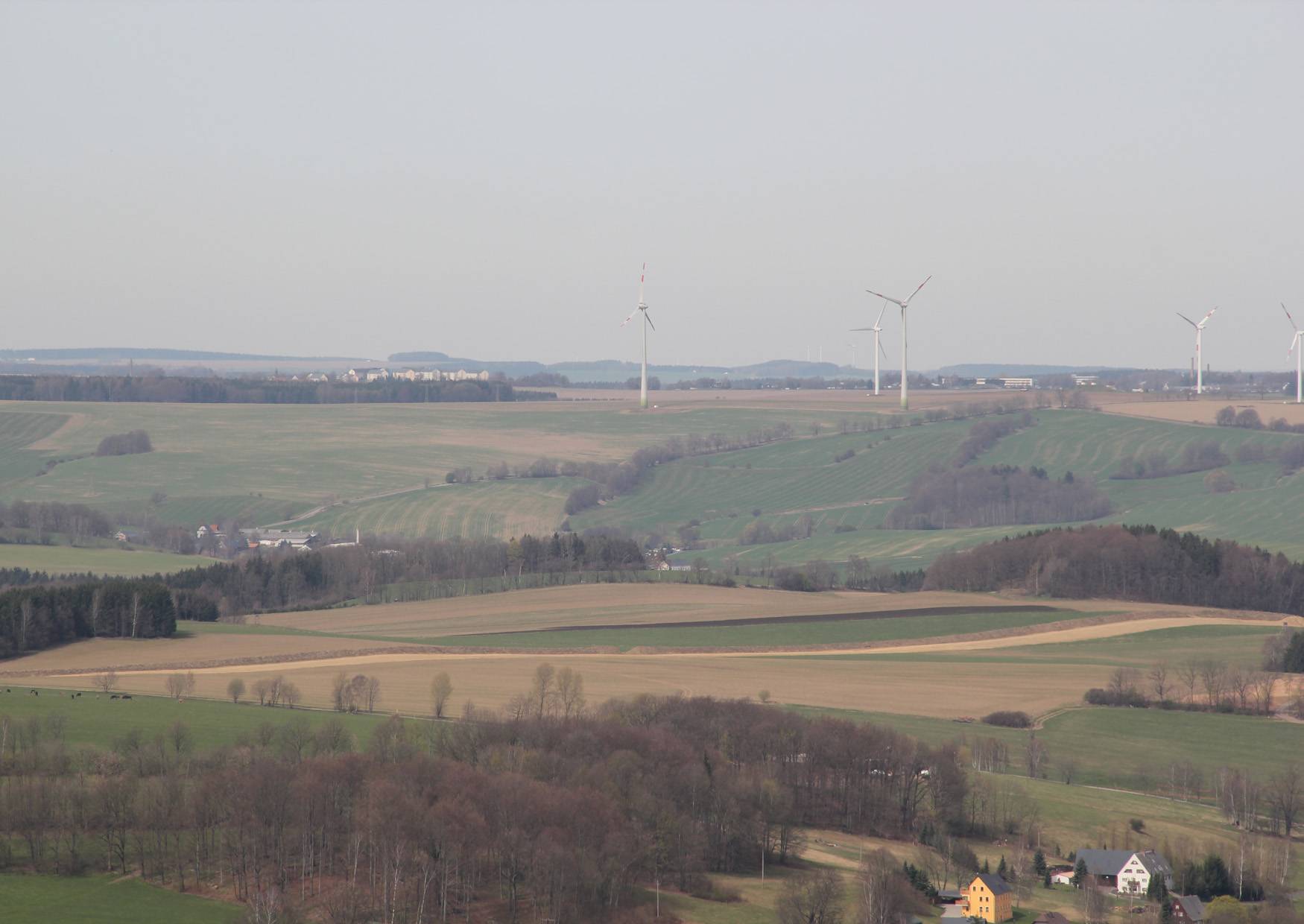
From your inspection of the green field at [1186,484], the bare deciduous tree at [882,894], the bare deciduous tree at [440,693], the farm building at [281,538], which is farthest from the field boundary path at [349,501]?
the bare deciduous tree at [882,894]

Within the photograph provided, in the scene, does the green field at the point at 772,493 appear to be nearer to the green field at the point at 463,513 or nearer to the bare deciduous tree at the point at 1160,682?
the green field at the point at 463,513

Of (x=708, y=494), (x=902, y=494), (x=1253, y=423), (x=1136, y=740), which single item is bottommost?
(x=1136, y=740)

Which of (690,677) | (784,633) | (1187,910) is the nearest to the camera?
(1187,910)

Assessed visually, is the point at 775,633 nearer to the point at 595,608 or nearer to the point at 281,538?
the point at 595,608

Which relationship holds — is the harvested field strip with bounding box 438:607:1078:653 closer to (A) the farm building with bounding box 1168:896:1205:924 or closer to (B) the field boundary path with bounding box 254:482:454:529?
(A) the farm building with bounding box 1168:896:1205:924

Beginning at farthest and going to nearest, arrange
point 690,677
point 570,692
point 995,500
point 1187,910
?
point 995,500 < point 690,677 < point 570,692 < point 1187,910

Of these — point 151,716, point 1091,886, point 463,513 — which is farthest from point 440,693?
point 463,513

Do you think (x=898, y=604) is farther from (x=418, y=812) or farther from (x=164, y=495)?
(x=164, y=495)
